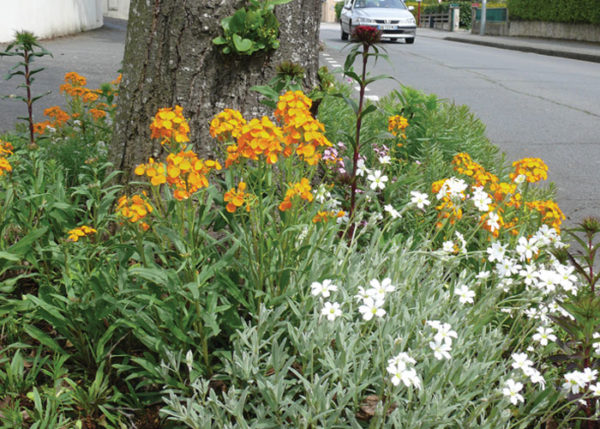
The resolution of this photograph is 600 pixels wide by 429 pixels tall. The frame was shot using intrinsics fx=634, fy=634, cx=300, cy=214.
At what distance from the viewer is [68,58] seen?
1266cm

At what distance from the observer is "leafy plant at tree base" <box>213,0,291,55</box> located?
10.2 ft

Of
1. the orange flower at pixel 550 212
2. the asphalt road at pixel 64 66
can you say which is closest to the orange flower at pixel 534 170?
the orange flower at pixel 550 212

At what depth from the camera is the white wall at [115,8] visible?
29891 mm

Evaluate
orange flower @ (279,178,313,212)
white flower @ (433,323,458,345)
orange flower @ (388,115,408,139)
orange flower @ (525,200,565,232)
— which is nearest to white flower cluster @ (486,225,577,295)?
orange flower @ (525,200,565,232)

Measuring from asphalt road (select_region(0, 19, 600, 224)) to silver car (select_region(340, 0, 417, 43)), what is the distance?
5.75 metres

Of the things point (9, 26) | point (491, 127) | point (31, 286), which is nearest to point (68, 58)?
point (9, 26)

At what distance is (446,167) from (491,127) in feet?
13.5

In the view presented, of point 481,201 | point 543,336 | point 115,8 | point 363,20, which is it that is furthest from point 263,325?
point 115,8

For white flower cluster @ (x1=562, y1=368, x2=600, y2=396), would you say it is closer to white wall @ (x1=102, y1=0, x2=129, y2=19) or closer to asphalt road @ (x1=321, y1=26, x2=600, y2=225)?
asphalt road @ (x1=321, y1=26, x2=600, y2=225)

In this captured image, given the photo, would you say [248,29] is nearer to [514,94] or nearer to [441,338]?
[441,338]

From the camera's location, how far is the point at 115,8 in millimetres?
30234

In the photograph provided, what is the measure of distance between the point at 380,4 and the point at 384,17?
1.19 m

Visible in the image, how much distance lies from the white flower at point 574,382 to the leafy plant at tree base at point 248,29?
2044mm

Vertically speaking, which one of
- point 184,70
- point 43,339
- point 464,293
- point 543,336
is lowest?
point 43,339
